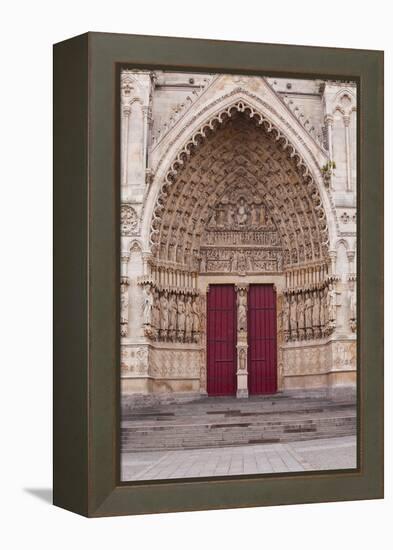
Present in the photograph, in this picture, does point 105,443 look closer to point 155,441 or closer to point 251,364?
point 155,441

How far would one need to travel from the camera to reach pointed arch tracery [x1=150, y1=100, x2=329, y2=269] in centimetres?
1201

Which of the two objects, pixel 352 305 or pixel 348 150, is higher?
pixel 348 150

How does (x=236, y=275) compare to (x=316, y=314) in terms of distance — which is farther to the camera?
(x=236, y=275)

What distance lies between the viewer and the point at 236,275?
12.0 meters

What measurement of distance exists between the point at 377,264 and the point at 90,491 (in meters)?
3.32

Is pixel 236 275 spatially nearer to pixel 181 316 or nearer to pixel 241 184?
pixel 181 316

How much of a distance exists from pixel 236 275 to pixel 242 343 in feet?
2.09

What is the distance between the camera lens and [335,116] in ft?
37.6

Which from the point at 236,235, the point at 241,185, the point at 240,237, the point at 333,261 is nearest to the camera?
the point at 333,261

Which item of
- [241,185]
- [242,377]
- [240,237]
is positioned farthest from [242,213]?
[242,377]

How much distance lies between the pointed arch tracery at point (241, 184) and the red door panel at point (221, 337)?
1.46 feet

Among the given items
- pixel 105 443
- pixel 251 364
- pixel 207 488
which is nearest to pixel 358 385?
pixel 251 364

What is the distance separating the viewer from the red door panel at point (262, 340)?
11.6 metres


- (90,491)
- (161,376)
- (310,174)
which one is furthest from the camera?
(310,174)
